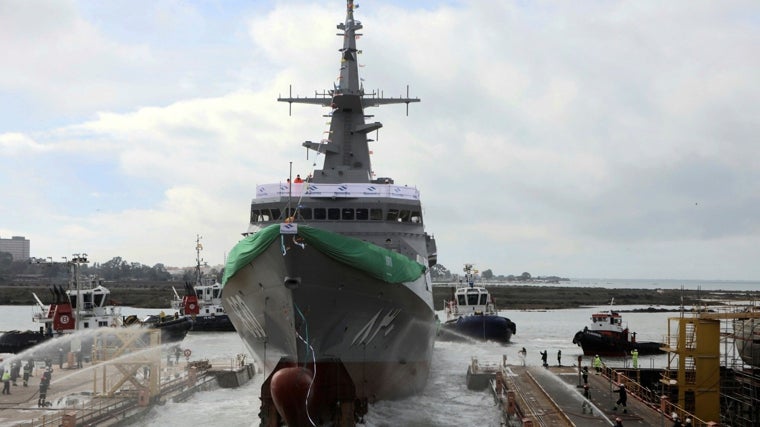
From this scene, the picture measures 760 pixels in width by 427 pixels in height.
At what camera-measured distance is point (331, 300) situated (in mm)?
19594

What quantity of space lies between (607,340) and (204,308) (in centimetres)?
4185

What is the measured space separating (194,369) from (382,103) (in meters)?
16.5

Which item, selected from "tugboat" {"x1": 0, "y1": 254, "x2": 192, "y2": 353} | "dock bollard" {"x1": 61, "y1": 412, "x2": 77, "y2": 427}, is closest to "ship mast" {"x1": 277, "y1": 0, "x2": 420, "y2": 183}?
"dock bollard" {"x1": 61, "y1": 412, "x2": 77, "y2": 427}

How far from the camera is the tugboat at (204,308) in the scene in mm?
70000

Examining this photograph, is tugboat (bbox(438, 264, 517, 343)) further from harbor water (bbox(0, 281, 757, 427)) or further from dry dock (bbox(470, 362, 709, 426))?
dry dock (bbox(470, 362, 709, 426))

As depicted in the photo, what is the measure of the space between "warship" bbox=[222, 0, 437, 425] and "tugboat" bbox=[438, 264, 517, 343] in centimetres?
3115

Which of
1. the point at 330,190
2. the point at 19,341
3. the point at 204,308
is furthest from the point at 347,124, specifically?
the point at 204,308

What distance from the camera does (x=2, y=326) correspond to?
249 feet

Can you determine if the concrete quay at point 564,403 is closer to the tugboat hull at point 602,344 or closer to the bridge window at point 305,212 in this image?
the bridge window at point 305,212

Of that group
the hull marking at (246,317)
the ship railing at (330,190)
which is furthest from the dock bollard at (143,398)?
the ship railing at (330,190)

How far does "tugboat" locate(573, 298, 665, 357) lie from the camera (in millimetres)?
50156

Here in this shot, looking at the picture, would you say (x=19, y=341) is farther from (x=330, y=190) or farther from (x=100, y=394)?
(x=330, y=190)

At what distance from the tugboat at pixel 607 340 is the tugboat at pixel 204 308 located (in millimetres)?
36164

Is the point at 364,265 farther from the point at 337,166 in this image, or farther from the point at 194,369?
the point at 194,369
